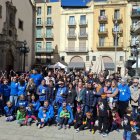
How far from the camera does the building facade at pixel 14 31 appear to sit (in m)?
30.6

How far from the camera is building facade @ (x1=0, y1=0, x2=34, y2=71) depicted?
30.6 m

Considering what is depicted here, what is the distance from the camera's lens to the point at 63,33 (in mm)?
55062

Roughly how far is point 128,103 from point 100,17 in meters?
43.3

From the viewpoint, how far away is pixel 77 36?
54312mm

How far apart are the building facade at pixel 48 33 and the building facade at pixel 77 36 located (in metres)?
1.21

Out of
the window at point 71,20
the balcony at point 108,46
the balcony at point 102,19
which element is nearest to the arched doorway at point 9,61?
the balcony at point 108,46

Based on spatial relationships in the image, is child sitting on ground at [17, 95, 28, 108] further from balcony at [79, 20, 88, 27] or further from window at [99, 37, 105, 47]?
balcony at [79, 20, 88, 27]

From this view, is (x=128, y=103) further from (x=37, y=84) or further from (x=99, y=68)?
(x=99, y=68)

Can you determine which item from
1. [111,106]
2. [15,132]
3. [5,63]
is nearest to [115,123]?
[111,106]

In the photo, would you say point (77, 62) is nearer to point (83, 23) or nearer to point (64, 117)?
point (83, 23)

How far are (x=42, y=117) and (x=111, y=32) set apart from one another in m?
43.6

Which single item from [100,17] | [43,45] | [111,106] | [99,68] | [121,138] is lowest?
[121,138]

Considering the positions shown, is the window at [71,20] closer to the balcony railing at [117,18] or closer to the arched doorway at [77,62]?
the arched doorway at [77,62]

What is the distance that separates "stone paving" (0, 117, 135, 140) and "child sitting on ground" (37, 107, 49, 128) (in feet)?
0.66
